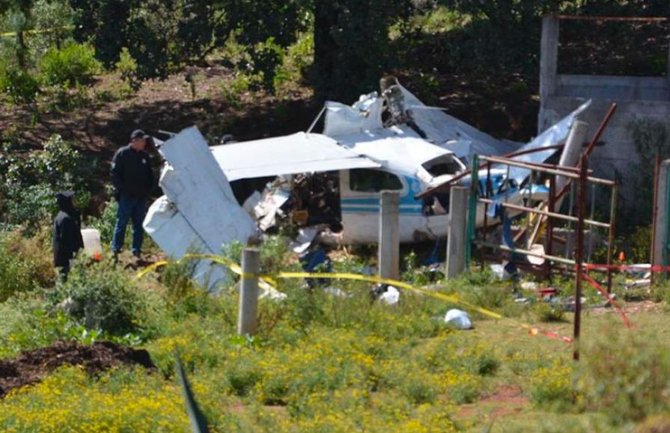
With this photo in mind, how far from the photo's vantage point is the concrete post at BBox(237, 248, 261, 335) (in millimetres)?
11898

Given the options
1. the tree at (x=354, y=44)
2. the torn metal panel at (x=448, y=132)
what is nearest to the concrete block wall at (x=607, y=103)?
the torn metal panel at (x=448, y=132)

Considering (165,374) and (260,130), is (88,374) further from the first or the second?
(260,130)

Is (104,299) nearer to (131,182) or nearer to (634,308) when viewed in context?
(131,182)

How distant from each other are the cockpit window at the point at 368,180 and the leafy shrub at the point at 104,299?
5.96 m

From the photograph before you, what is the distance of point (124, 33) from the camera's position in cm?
2250

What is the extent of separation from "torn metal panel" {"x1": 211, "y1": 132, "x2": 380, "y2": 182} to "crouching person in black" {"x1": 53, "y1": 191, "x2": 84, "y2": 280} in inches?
136

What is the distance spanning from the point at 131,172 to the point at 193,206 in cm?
93

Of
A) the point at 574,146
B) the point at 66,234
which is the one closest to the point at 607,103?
the point at 574,146

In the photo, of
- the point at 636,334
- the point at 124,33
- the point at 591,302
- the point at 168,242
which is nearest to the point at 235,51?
the point at 124,33

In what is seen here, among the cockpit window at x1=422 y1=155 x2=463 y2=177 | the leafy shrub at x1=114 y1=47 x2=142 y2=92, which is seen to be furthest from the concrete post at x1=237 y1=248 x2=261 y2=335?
the leafy shrub at x1=114 y1=47 x2=142 y2=92

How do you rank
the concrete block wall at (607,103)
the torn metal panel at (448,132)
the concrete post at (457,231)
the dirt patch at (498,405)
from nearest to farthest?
the dirt patch at (498,405)
the concrete post at (457,231)
the concrete block wall at (607,103)
the torn metal panel at (448,132)

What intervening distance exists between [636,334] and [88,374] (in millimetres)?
4350

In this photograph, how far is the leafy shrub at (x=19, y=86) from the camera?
88.8 ft

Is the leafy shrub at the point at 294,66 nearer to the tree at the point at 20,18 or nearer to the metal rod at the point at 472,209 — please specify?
the tree at the point at 20,18
